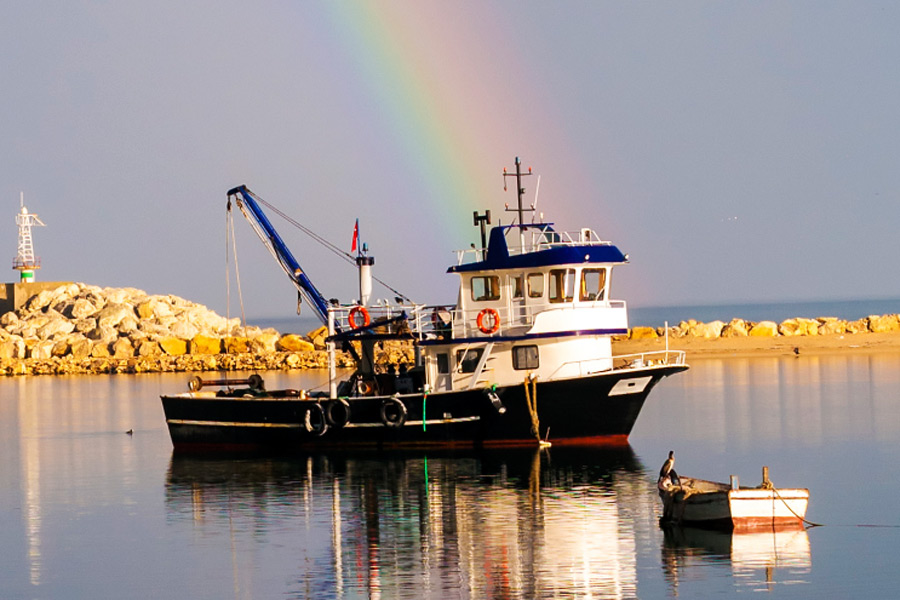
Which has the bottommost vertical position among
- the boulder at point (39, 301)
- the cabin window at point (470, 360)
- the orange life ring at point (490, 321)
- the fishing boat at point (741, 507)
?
the fishing boat at point (741, 507)

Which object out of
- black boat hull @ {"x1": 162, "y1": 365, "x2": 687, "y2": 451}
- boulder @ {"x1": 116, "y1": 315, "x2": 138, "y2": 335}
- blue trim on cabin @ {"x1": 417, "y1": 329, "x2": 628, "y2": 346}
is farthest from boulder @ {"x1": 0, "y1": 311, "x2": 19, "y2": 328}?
blue trim on cabin @ {"x1": 417, "y1": 329, "x2": 628, "y2": 346}

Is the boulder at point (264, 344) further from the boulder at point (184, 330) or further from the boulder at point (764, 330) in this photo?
the boulder at point (764, 330)

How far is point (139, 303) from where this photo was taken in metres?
105

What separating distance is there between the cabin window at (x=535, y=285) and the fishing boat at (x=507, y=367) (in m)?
0.03

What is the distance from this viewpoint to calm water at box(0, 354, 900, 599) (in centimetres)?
2083

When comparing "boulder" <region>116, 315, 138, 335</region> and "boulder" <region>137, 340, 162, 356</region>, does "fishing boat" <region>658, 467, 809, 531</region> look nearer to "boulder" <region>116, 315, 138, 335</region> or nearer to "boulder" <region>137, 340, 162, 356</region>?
"boulder" <region>137, 340, 162, 356</region>

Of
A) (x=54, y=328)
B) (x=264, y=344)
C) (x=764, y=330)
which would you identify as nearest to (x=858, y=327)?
(x=764, y=330)

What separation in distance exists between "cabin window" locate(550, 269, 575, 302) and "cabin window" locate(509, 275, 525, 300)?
2.60ft

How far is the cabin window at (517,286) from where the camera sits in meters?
34.3

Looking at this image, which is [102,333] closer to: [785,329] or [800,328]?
[785,329]

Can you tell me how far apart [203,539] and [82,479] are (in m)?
10.3

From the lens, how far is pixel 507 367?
112 feet

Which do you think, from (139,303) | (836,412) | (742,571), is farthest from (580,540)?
(139,303)

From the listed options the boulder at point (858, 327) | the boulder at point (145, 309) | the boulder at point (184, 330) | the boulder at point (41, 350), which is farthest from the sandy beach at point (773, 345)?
the boulder at point (41, 350)
